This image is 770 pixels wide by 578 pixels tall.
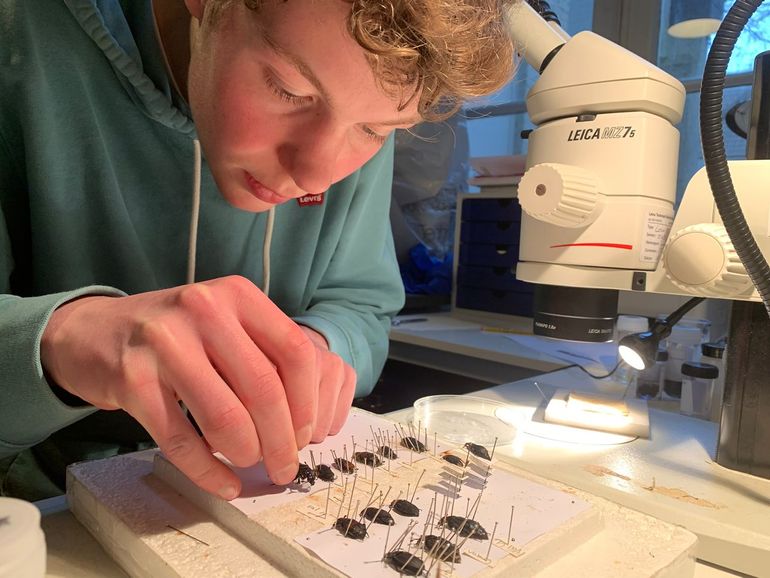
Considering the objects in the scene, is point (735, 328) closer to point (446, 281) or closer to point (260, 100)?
point (260, 100)

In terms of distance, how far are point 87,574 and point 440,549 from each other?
0.32 m

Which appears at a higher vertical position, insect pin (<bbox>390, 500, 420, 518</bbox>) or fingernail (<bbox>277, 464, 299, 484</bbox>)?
fingernail (<bbox>277, 464, 299, 484</bbox>)

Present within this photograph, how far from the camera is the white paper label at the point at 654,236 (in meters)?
0.84

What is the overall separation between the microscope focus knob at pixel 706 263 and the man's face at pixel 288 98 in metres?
0.38

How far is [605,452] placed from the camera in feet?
2.79

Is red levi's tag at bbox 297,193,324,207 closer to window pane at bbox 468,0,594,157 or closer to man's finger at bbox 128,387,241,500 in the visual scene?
man's finger at bbox 128,387,241,500

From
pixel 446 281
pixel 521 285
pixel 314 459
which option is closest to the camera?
pixel 314 459

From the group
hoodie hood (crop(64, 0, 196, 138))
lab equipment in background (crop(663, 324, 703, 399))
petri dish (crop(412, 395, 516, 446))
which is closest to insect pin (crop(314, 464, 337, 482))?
petri dish (crop(412, 395, 516, 446))

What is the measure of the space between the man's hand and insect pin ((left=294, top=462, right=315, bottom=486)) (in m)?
0.03

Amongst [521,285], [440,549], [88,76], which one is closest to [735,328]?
[440,549]

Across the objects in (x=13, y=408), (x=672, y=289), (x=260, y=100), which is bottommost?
(x=13, y=408)

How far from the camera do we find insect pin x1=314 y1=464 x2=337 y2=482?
0.60 meters

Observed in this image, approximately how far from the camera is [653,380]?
1.31 metres

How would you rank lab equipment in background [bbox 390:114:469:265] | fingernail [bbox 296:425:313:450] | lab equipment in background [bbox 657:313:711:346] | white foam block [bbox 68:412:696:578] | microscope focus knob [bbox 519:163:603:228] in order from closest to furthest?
1. white foam block [bbox 68:412:696:578]
2. fingernail [bbox 296:425:313:450]
3. microscope focus knob [bbox 519:163:603:228]
4. lab equipment in background [bbox 657:313:711:346]
5. lab equipment in background [bbox 390:114:469:265]
